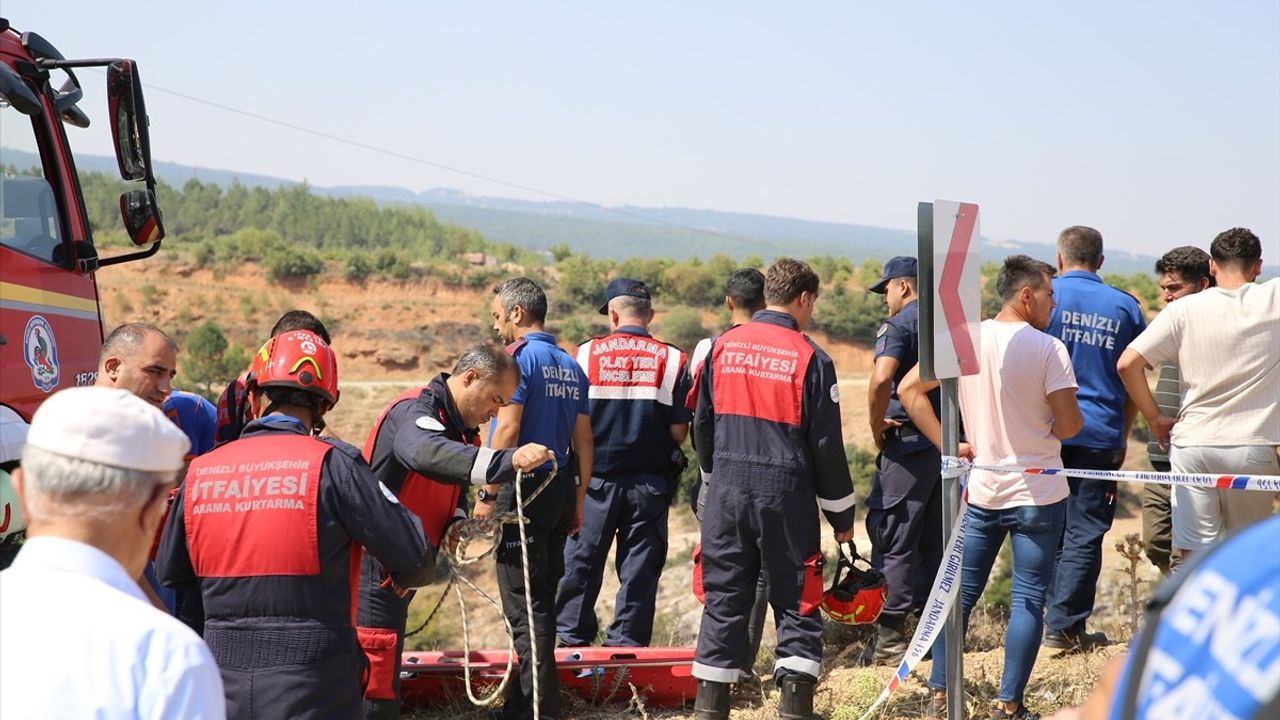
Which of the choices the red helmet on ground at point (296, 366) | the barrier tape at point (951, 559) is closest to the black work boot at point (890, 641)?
the barrier tape at point (951, 559)

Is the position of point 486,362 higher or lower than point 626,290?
lower

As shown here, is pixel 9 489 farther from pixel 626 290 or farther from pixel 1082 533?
pixel 1082 533

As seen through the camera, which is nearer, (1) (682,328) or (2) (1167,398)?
(2) (1167,398)

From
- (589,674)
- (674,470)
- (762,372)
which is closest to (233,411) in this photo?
(762,372)

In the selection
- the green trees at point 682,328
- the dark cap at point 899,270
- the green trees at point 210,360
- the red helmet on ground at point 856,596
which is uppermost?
the dark cap at point 899,270

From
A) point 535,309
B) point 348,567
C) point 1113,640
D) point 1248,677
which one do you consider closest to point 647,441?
point 535,309

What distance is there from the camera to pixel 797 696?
5.67 meters

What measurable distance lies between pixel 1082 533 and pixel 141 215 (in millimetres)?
5268

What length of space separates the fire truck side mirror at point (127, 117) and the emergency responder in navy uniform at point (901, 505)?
3.89m

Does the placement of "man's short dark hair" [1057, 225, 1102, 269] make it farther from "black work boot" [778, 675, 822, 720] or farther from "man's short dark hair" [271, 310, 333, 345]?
"man's short dark hair" [271, 310, 333, 345]

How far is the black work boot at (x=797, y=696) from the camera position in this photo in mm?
5664

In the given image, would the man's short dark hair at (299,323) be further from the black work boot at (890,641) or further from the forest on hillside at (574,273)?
the forest on hillside at (574,273)

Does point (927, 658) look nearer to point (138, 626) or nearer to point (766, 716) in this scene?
point (766, 716)

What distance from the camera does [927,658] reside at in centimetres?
709
